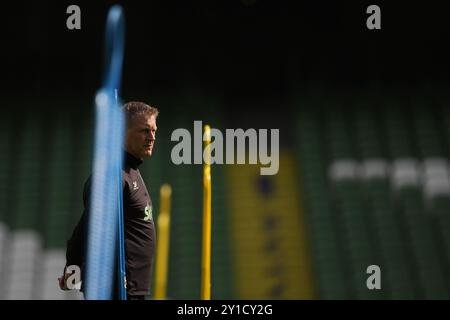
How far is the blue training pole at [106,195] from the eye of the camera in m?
1.85

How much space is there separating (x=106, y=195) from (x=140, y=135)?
15.6 inches

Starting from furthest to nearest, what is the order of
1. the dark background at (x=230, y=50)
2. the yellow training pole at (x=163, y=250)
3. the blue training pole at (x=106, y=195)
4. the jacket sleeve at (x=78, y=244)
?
1. the dark background at (x=230, y=50)
2. the yellow training pole at (x=163, y=250)
3. the jacket sleeve at (x=78, y=244)
4. the blue training pole at (x=106, y=195)

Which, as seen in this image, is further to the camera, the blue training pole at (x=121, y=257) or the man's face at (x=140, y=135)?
the man's face at (x=140, y=135)

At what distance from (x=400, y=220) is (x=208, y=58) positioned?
3.31 meters

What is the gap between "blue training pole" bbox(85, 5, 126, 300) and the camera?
1.85 metres

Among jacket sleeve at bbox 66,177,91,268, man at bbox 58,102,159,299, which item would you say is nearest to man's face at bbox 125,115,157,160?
man at bbox 58,102,159,299

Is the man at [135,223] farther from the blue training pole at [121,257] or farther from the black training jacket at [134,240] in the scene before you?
the blue training pole at [121,257]

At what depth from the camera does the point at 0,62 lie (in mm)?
9609

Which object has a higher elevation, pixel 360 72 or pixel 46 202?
pixel 360 72

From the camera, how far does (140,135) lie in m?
2.38

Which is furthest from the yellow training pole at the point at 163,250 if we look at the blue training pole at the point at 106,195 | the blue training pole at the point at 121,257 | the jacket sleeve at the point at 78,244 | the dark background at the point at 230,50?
the blue training pole at the point at 106,195

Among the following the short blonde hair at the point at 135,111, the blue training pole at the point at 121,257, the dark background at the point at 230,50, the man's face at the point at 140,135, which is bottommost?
the blue training pole at the point at 121,257

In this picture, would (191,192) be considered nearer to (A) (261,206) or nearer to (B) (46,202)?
(A) (261,206)
